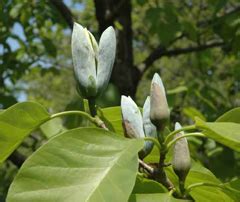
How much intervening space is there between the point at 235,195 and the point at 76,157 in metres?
0.32

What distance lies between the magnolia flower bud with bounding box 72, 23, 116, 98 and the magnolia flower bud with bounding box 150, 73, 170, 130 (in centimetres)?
11

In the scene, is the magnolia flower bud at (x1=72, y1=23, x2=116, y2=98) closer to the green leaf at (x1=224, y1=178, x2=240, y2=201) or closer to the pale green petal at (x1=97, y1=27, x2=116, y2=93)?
the pale green petal at (x1=97, y1=27, x2=116, y2=93)

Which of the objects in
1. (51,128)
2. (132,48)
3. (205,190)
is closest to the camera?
(205,190)

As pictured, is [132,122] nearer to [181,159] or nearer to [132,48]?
[181,159]

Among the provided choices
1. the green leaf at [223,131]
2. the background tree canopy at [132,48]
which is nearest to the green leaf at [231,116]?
the green leaf at [223,131]

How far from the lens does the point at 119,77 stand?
11.6 feet

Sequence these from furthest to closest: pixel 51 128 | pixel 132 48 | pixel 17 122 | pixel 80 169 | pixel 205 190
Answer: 1. pixel 132 48
2. pixel 51 128
3. pixel 205 190
4. pixel 17 122
5. pixel 80 169

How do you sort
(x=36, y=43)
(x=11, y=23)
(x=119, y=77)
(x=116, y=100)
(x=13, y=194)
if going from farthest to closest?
(x=36, y=43) → (x=11, y=23) → (x=119, y=77) → (x=116, y=100) → (x=13, y=194)

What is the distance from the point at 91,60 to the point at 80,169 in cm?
23

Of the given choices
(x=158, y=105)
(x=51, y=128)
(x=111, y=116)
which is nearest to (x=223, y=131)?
(x=158, y=105)

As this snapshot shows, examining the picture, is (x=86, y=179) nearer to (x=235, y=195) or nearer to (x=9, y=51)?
(x=235, y=195)

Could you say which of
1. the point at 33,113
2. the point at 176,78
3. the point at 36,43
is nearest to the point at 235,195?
the point at 33,113

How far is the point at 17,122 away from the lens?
1.03m

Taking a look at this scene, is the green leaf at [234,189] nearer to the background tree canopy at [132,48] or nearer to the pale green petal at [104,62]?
the pale green petal at [104,62]
